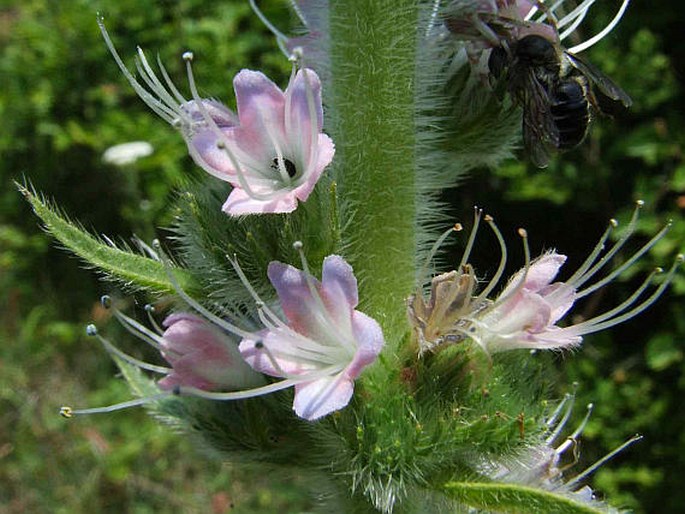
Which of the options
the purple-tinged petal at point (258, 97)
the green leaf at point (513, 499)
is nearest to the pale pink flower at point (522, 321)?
the green leaf at point (513, 499)

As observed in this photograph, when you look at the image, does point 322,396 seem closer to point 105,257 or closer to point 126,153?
point 105,257

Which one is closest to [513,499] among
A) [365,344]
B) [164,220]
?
[365,344]

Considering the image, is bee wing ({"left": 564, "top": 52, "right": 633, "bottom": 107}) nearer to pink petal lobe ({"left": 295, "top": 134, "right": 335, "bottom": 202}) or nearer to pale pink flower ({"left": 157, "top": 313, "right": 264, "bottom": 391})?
pink petal lobe ({"left": 295, "top": 134, "right": 335, "bottom": 202})

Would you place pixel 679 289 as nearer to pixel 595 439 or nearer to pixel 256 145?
pixel 595 439

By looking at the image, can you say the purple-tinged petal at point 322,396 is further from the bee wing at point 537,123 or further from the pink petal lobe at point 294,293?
the bee wing at point 537,123

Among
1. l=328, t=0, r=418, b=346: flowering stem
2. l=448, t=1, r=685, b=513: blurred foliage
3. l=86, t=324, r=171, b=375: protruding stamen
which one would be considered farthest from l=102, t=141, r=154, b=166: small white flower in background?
l=328, t=0, r=418, b=346: flowering stem

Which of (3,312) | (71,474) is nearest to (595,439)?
(71,474)
